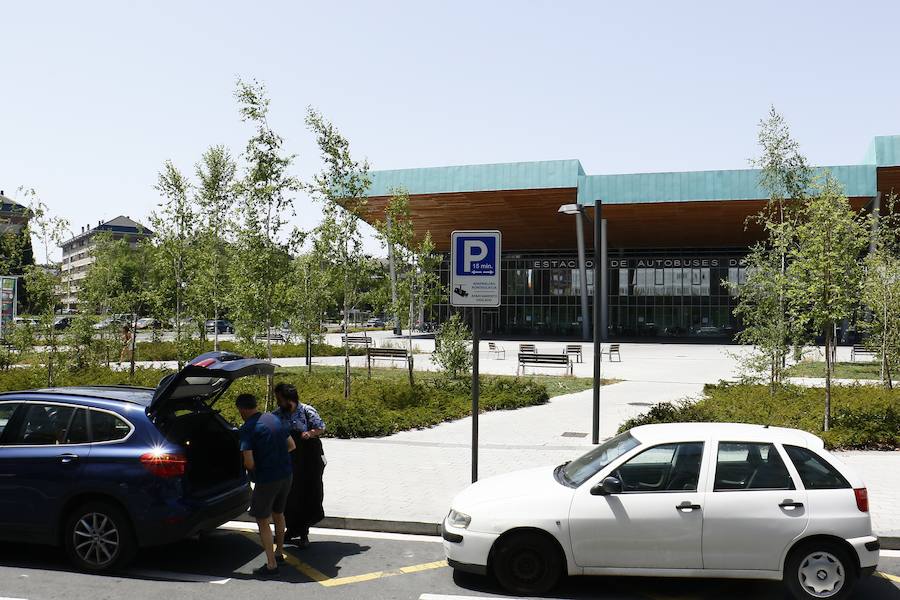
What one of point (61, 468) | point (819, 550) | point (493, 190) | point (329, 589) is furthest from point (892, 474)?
point (493, 190)

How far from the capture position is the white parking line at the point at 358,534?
7141mm

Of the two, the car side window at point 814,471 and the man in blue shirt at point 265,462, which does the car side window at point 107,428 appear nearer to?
the man in blue shirt at point 265,462

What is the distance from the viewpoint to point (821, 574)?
212 inches

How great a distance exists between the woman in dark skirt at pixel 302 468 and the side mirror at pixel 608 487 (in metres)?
2.61

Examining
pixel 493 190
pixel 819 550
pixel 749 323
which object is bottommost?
pixel 819 550

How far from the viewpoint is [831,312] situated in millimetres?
12156

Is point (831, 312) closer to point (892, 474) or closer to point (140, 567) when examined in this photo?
point (892, 474)

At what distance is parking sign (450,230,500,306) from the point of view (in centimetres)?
769

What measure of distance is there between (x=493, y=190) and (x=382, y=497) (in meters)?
39.4

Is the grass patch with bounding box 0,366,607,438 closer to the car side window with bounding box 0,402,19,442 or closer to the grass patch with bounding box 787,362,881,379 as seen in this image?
the car side window with bounding box 0,402,19,442

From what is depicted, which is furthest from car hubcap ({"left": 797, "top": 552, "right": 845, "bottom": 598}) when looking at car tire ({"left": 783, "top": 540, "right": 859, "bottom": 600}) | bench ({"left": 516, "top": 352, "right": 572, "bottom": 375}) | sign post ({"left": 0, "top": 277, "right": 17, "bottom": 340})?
sign post ({"left": 0, "top": 277, "right": 17, "bottom": 340})

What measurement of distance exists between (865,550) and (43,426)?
6776mm

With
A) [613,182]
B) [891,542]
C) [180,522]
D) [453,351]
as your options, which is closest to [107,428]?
[180,522]

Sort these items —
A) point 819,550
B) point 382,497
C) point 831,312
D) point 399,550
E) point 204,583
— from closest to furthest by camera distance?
point 819,550
point 204,583
point 399,550
point 382,497
point 831,312
